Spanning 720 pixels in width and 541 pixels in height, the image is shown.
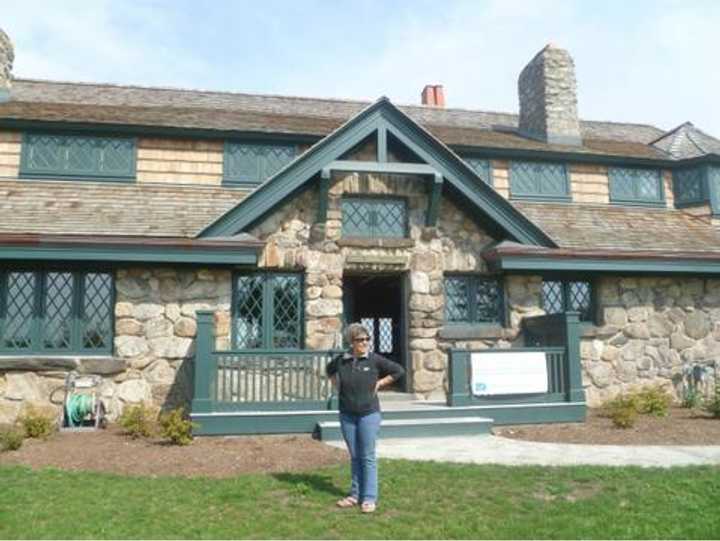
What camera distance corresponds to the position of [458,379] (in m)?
9.70

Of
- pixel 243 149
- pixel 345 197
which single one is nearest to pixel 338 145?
pixel 345 197

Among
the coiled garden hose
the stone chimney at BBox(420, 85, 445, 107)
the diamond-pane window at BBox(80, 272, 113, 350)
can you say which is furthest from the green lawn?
the stone chimney at BBox(420, 85, 445, 107)

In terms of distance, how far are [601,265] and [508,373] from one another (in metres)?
3.14

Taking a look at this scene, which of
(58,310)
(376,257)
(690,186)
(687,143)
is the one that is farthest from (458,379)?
(687,143)

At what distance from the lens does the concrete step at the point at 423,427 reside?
8.80 meters

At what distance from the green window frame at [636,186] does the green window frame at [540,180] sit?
122 cm

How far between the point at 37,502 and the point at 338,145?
7.31 meters

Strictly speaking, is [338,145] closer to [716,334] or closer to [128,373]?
[128,373]

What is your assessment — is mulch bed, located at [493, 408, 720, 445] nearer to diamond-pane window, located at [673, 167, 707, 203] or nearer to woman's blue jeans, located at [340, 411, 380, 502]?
woman's blue jeans, located at [340, 411, 380, 502]

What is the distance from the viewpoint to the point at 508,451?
779 cm

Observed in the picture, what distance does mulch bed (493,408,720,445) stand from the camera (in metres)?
8.48

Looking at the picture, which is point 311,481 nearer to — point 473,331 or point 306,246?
point 306,246

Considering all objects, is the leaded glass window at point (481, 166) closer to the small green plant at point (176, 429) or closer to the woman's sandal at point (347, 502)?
the small green plant at point (176, 429)

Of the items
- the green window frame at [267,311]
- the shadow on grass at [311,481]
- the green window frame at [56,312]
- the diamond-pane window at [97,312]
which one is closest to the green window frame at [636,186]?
the green window frame at [267,311]
